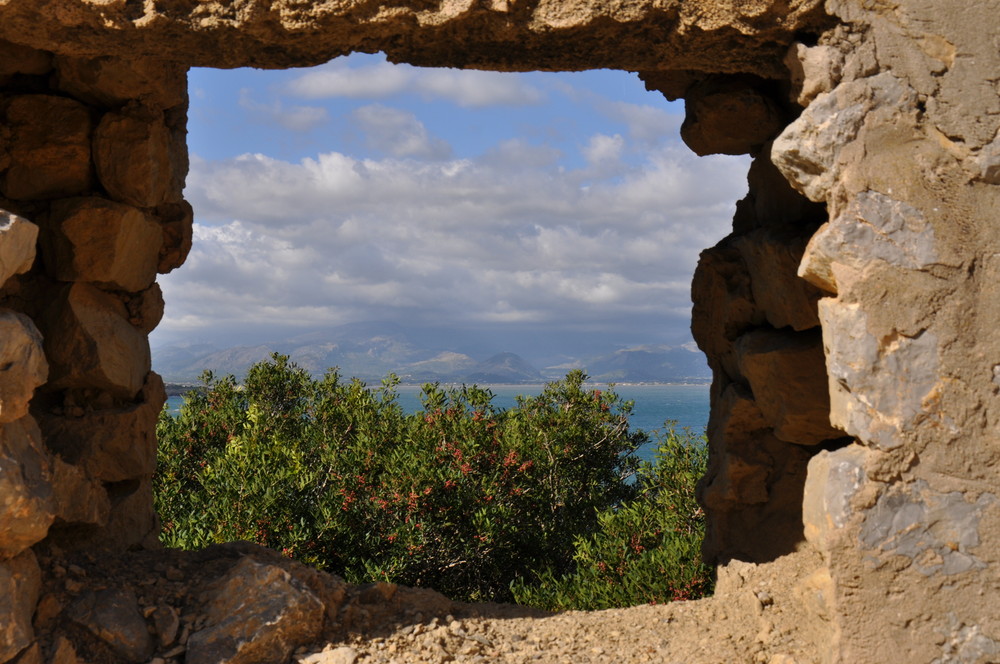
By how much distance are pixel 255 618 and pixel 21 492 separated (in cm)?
100

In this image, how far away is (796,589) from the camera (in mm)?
3869

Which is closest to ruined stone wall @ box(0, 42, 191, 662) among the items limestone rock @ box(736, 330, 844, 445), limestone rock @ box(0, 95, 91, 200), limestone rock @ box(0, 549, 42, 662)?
limestone rock @ box(0, 95, 91, 200)

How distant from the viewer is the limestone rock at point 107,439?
151 inches

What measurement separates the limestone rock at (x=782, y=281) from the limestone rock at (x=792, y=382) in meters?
0.08

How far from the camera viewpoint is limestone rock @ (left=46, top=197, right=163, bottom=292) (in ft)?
12.7

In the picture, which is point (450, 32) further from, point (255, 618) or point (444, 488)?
point (444, 488)

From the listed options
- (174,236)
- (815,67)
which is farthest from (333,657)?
(815,67)

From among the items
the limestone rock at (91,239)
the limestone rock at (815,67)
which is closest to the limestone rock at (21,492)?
the limestone rock at (91,239)

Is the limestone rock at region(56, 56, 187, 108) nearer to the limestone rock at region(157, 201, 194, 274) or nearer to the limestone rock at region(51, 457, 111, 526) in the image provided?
the limestone rock at region(157, 201, 194, 274)

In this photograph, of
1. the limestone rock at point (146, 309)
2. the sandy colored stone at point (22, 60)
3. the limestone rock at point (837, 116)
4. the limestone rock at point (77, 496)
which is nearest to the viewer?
the limestone rock at point (837, 116)

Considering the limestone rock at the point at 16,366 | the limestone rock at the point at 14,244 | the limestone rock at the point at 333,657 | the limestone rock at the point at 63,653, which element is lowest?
the limestone rock at the point at 333,657

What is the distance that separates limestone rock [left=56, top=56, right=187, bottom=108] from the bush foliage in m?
2.90

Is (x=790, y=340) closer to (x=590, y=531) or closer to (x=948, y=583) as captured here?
(x=948, y=583)

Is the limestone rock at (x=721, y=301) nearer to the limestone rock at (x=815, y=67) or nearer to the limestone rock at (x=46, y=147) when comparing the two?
the limestone rock at (x=815, y=67)
